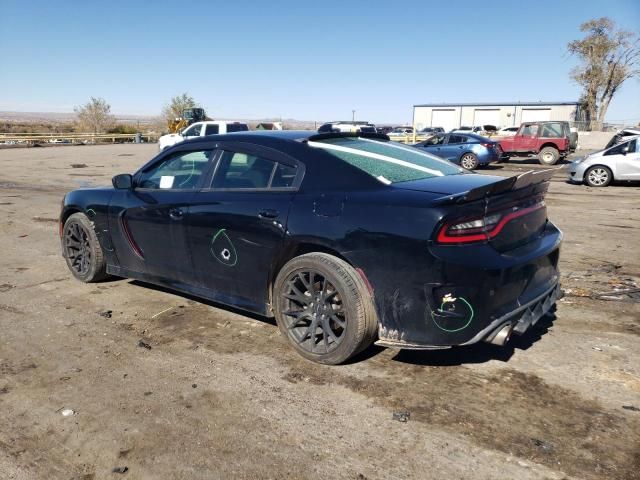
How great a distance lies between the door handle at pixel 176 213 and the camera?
4273mm

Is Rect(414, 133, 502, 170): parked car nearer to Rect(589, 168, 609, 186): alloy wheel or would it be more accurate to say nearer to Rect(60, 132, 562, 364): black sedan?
Rect(589, 168, 609, 186): alloy wheel

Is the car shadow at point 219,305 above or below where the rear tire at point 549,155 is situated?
below

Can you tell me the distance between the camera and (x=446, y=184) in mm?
3457

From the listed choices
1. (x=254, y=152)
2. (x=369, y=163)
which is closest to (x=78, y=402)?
(x=254, y=152)

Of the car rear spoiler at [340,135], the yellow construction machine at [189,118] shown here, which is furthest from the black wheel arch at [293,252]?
the yellow construction machine at [189,118]

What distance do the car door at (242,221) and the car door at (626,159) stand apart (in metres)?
13.4

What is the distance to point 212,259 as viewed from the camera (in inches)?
161

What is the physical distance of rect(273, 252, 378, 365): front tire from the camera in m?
3.32

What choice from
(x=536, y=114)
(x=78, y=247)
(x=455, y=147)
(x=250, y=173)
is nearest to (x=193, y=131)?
(x=455, y=147)

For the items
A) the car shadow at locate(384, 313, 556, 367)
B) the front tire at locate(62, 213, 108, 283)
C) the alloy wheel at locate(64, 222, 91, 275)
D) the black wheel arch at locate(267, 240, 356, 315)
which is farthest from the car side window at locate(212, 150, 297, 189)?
the alloy wheel at locate(64, 222, 91, 275)

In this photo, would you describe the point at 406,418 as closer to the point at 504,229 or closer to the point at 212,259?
the point at 504,229

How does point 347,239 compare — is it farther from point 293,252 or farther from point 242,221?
point 242,221

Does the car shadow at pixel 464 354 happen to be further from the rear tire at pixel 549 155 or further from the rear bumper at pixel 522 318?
the rear tire at pixel 549 155

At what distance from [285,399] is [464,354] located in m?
1.34
